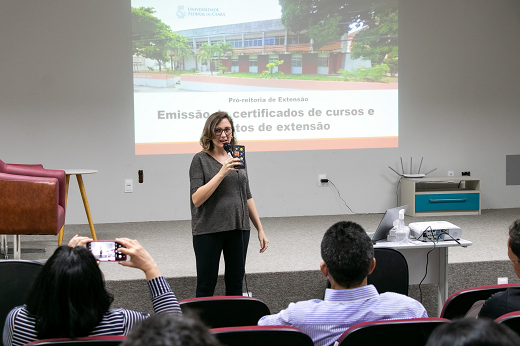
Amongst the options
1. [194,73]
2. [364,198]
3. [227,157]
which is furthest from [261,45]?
[227,157]

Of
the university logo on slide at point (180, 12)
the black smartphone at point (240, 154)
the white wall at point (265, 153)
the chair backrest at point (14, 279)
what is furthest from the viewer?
the university logo on slide at point (180, 12)

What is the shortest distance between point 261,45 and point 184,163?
1690 mm

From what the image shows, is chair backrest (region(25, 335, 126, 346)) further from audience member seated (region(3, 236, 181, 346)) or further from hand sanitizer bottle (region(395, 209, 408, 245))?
hand sanitizer bottle (region(395, 209, 408, 245))

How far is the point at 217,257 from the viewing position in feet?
7.88

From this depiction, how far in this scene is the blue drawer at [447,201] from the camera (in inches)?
213

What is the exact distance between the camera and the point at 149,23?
5.36 m

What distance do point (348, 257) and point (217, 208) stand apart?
104 centimetres

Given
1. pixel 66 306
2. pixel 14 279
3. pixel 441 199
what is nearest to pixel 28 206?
pixel 14 279

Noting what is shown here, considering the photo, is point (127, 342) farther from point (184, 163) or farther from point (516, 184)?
point (516, 184)

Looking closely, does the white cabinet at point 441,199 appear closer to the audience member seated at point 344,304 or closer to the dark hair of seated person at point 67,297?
the audience member seated at point 344,304

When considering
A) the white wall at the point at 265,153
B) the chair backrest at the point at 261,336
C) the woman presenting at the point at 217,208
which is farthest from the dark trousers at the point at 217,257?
the white wall at the point at 265,153

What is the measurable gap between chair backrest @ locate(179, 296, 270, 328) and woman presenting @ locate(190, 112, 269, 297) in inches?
27.8

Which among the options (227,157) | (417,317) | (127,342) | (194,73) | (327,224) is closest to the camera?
(127,342)

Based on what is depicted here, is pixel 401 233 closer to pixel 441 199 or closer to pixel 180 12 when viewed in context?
pixel 441 199
